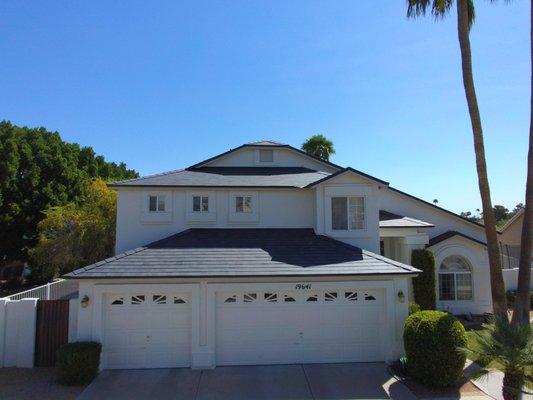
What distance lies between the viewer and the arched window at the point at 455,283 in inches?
747

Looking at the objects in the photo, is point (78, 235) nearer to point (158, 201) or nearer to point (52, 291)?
point (52, 291)

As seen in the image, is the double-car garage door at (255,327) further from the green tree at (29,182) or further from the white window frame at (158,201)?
the green tree at (29,182)

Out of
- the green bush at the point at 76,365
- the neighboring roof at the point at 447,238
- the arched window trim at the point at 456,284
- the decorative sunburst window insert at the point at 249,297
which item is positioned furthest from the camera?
the arched window trim at the point at 456,284

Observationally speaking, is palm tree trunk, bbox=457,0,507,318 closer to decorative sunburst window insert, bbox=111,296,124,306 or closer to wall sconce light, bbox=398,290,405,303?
wall sconce light, bbox=398,290,405,303

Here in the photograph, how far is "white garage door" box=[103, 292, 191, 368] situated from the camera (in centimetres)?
1177

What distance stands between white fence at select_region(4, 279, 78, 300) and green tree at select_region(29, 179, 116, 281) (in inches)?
203

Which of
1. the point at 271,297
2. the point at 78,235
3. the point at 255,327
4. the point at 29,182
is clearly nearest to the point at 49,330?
the point at 255,327

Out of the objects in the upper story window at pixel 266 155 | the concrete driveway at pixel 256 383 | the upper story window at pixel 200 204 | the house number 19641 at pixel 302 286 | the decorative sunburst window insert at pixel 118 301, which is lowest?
the concrete driveway at pixel 256 383

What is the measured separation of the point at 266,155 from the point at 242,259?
837 centimetres

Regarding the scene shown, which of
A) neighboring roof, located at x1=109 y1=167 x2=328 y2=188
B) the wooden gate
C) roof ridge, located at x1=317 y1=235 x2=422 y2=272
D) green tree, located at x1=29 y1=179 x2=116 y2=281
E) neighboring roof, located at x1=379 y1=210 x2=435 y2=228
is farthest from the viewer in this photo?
green tree, located at x1=29 y1=179 x2=116 y2=281

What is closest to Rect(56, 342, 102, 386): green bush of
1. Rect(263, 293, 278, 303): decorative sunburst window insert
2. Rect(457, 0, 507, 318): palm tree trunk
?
Rect(263, 293, 278, 303): decorative sunburst window insert

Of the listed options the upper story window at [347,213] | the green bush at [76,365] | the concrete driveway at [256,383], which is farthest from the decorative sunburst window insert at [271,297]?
the green bush at [76,365]

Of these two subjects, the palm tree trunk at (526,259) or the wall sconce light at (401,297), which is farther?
the wall sconce light at (401,297)

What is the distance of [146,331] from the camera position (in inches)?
468
